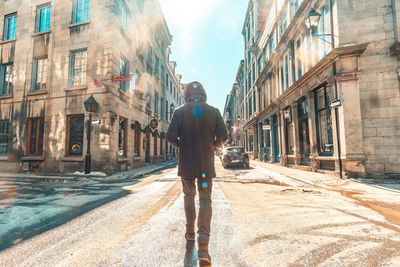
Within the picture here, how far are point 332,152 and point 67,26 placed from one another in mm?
15783

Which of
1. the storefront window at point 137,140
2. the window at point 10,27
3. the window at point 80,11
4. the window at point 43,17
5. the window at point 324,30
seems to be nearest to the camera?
the window at point 324,30

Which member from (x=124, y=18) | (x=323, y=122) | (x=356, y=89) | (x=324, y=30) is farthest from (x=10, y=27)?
(x=356, y=89)

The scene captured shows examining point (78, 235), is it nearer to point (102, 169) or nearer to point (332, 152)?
point (102, 169)

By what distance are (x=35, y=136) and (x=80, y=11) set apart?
7.85m

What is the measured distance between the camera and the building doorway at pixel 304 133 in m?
13.0

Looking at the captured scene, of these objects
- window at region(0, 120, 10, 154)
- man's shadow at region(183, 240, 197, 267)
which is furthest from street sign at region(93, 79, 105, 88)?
man's shadow at region(183, 240, 197, 267)

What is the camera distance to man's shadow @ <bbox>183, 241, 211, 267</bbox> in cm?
212

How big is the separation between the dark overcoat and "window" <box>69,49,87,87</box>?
1167 cm

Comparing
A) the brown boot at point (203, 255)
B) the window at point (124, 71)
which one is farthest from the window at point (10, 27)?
the brown boot at point (203, 255)

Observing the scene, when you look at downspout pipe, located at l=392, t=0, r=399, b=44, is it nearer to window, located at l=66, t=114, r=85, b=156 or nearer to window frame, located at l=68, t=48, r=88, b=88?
window frame, located at l=68, t=48, r=88, b=88

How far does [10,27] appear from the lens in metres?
14.9

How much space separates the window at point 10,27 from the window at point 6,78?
6.64 feet

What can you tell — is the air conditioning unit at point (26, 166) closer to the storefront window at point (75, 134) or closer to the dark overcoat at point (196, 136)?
the storefront window at point (75, 134)

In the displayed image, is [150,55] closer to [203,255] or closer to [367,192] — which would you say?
[367,192]
